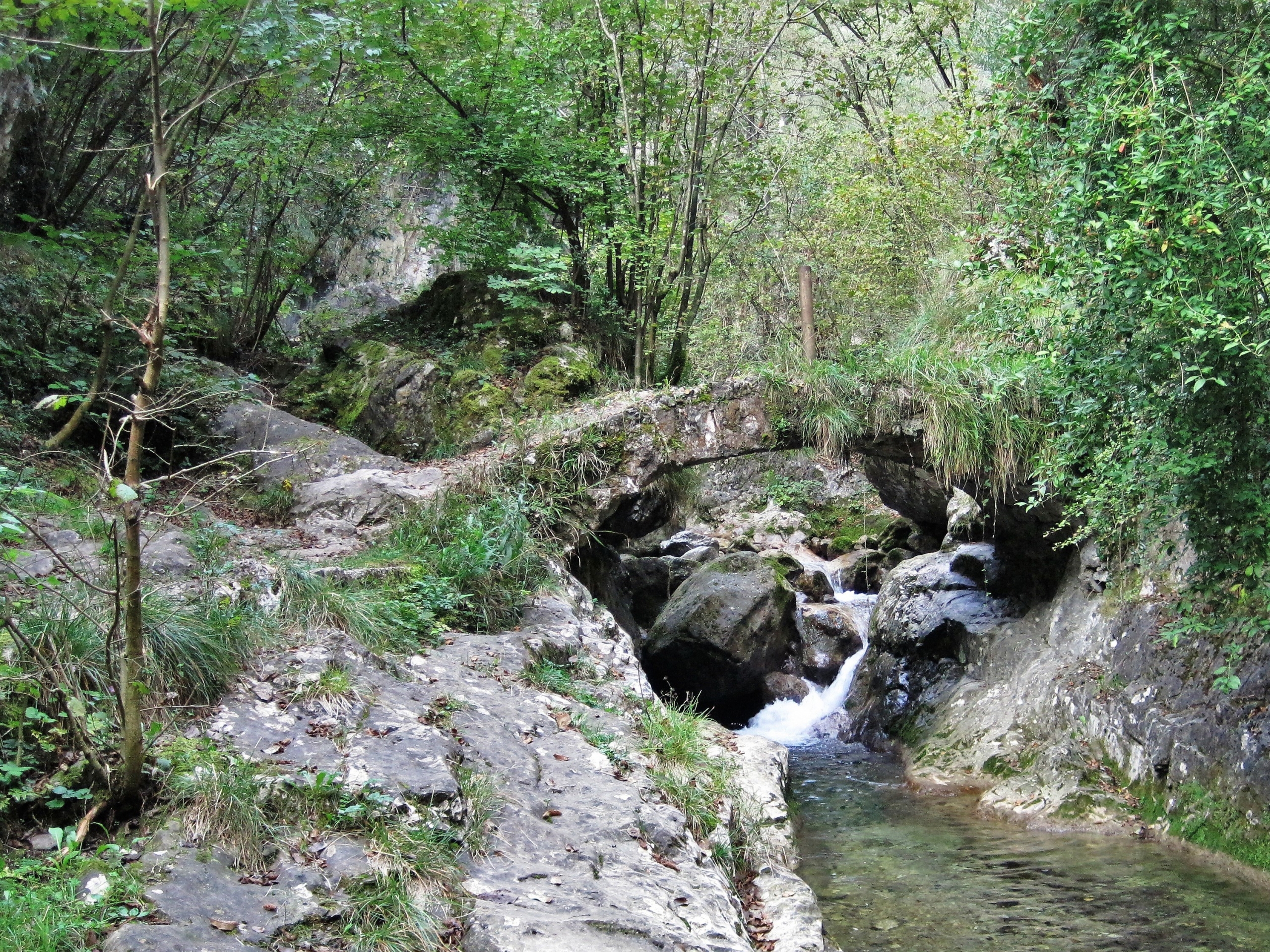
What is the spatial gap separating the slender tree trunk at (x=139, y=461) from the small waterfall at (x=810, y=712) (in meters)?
8.58

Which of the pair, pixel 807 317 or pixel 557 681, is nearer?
pixel 557 681

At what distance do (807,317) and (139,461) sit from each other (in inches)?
335

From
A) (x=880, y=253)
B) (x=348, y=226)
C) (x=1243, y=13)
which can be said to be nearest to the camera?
(x=1243, y=13)

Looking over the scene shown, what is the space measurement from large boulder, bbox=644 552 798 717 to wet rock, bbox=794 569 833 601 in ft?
8.03

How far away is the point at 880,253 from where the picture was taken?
14.5m

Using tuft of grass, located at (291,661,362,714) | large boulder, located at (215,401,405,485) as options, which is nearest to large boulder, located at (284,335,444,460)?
large boulder, located at (215,401,405,485)

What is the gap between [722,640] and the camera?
449 inches

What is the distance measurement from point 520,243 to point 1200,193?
7.68m

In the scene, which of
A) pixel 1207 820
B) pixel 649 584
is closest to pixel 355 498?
pixel 649 584

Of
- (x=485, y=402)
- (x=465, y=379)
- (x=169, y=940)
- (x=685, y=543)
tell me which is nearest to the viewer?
(x=169, y=940)

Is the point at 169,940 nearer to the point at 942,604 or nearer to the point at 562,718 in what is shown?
the point at 562,718

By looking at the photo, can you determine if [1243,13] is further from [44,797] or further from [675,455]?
[44,797]

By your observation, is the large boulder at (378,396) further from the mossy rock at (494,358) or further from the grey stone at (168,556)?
the grey stone at (168,556)

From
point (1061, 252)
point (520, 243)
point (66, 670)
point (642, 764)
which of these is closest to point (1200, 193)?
Result: point (1061, 252)
